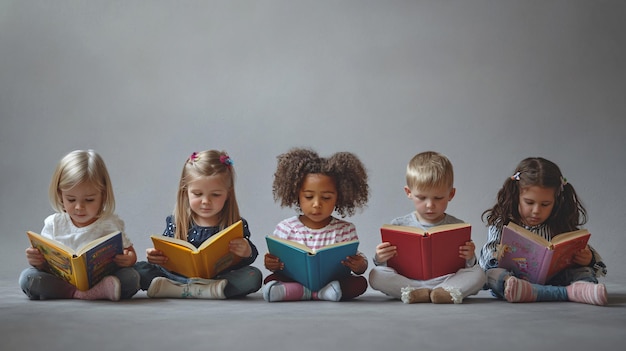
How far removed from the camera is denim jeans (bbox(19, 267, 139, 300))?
10.2 feet

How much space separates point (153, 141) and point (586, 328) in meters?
3.87

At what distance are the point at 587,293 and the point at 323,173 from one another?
1291 mm

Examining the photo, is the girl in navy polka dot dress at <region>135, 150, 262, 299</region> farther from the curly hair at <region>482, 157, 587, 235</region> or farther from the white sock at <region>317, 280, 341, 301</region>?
the curly hair at <region>482, 157, 587, 235</region>

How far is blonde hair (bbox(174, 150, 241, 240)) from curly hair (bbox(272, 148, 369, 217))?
0.77 ft

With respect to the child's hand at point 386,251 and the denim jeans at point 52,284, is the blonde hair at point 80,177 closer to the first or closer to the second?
the denim jeans at point 52,284

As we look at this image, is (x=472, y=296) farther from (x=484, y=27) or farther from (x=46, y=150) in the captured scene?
(x=46, y=150)

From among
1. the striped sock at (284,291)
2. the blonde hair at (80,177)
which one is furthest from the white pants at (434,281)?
the blonde hair at (80,177)

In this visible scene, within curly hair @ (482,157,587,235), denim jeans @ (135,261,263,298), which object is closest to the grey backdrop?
curly hair @ (482,157,587,235)

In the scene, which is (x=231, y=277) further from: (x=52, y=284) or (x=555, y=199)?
(x=555, y=199)

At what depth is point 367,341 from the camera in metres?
2.22

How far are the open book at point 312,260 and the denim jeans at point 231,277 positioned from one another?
0.18m

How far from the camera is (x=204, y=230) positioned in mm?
3455

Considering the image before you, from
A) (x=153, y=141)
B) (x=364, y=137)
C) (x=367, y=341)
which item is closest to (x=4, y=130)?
(x=153, y=141)

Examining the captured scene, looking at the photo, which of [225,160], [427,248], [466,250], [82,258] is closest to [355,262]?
[427,248]
